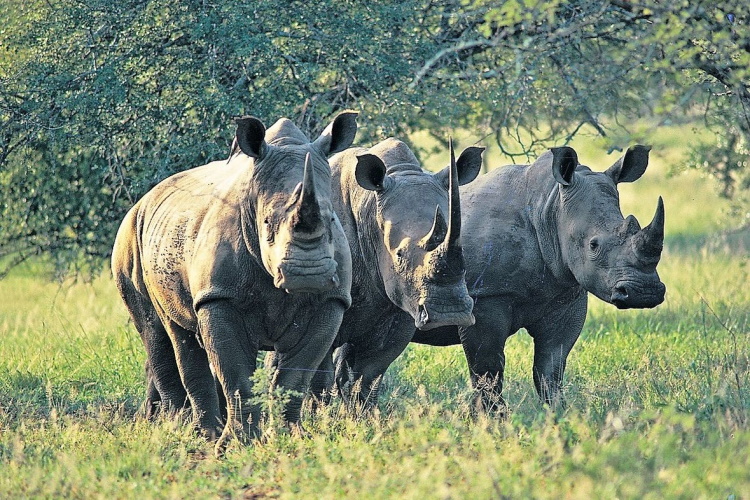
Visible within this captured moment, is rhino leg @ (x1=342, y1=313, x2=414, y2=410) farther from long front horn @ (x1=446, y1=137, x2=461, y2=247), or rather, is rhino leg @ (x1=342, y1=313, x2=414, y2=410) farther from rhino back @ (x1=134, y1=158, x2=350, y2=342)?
long front horn @ (x1=446, y1=137, x2=461, y2=247)

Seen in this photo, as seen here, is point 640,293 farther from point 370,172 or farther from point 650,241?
point 370,172

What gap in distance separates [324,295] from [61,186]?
16.5ft

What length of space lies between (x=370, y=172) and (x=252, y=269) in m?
1.00

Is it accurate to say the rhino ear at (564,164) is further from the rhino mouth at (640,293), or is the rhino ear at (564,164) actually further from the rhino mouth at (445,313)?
the rhino mouth at (445,313)

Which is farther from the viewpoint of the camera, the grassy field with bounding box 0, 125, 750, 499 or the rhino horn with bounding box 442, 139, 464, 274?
the rhino horn with bounding box 442, 139, 464, 274

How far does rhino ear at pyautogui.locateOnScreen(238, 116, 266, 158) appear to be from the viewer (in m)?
6.84

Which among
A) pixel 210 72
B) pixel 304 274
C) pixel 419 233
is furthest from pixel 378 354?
pixel 210 72

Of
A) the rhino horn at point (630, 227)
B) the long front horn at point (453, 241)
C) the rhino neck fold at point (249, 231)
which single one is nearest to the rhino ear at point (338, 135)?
the rhino neck fold at point (249, 231)

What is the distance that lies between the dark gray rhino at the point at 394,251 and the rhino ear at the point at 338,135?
17cm

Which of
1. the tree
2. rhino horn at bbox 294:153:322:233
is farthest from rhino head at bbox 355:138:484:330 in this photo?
the tree

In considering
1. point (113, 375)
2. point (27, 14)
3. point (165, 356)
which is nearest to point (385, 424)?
point (165, 356)

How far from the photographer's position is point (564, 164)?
805cm

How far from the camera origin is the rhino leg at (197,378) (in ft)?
25.1

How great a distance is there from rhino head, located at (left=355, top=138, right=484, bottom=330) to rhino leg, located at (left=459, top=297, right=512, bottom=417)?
79 cm
